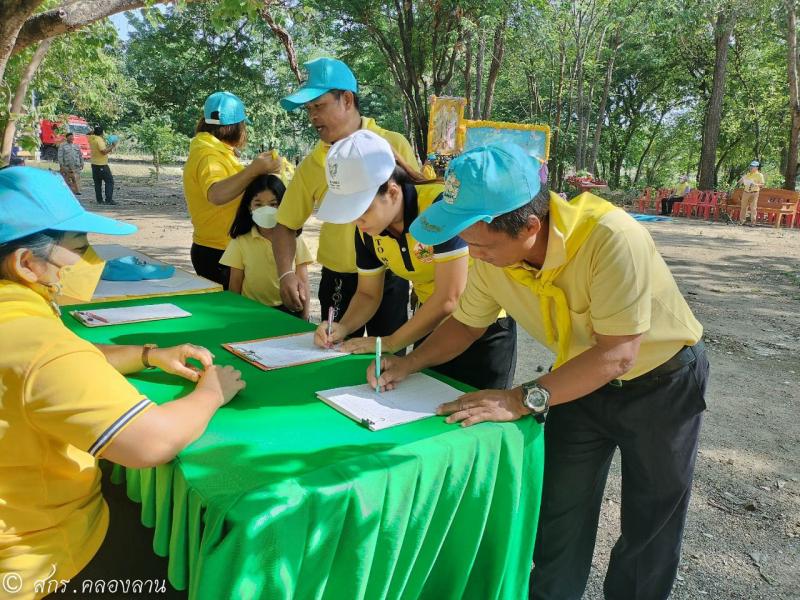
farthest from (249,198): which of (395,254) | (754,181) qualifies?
(754,181)

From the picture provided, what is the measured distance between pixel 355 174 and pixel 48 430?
112cm

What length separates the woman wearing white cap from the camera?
1.90 m

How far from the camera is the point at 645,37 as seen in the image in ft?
74.4

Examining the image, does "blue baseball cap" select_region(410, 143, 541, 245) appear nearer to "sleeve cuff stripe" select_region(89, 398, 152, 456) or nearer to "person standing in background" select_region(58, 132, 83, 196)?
"sleeve cuff stripe" select_region(89, 398, 152, 456)

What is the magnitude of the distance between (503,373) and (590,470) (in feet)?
1.76

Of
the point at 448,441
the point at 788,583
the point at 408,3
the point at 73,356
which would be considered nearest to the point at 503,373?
the point at 448,441

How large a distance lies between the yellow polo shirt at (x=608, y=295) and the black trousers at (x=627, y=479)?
0.11m

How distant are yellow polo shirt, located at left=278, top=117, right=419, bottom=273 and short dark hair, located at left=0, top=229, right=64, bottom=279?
1.60 metres

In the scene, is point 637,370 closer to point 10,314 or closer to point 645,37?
point 10,314

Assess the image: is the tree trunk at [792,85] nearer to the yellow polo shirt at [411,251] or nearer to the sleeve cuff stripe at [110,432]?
the yellow polo shirt at [411,251]

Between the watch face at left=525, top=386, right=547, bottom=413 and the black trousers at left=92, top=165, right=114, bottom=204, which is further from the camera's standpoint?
the black trousers at left=92, top=165, right=114, bottom=204

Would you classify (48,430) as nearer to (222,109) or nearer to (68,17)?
(222,109)

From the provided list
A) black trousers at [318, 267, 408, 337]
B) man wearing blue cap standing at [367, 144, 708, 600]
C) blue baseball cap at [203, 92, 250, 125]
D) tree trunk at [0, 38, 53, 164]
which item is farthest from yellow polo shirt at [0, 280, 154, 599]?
tree trunk at [0, 38, 53, 164]

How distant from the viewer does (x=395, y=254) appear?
87.0 inches
